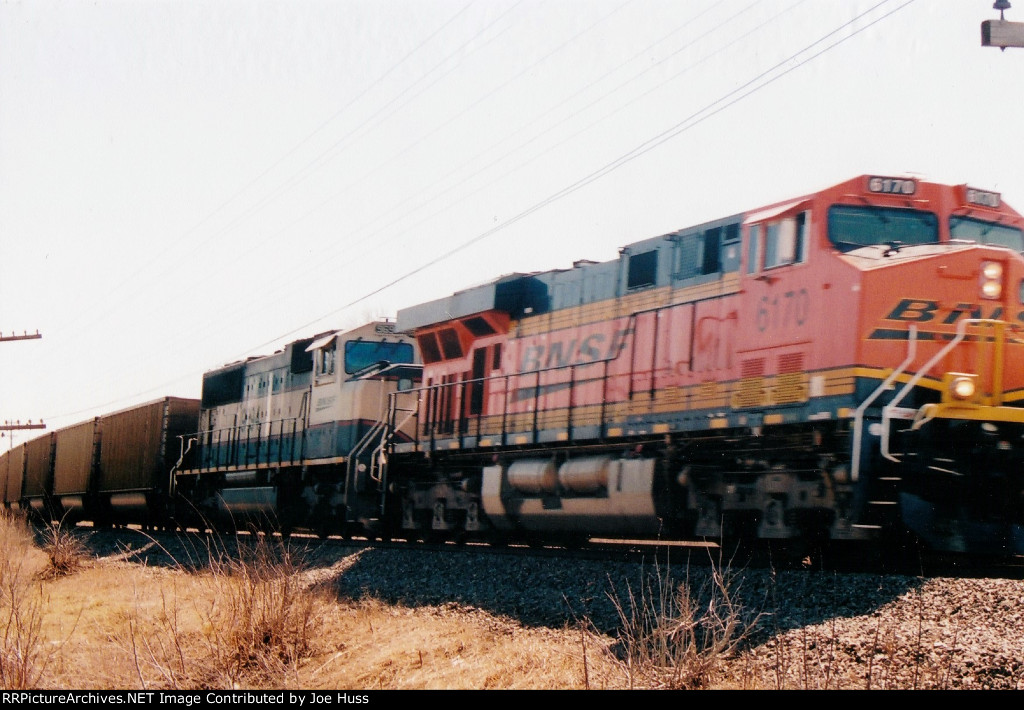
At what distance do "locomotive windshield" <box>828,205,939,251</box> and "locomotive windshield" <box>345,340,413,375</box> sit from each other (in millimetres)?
9879

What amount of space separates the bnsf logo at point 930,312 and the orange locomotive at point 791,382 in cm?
1

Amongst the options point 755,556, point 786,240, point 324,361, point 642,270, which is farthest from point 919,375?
point 324,361

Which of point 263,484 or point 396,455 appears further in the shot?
point 263,484

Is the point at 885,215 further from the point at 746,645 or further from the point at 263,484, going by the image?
the point at 263,484

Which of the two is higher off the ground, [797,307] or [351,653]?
[797,307]

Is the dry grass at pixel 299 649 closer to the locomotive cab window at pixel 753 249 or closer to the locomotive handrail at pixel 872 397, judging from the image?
the locomotive handrail at pixel 872 397

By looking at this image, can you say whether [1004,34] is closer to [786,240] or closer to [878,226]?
[878,226]

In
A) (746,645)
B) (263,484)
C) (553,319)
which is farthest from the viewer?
(263,484)

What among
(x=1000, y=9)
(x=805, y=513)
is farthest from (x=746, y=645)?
(x=1000, y=9)

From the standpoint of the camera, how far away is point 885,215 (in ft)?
32.3

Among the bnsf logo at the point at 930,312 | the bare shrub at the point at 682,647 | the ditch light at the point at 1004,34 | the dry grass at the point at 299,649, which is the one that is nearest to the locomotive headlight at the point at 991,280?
the bnsf logo at the point at 930,312

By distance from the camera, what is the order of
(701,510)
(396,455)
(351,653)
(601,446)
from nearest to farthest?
(351,653), (701,510), (601,446), (396,455)
